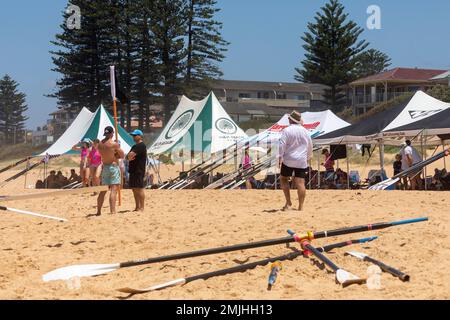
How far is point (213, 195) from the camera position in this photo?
12.3m

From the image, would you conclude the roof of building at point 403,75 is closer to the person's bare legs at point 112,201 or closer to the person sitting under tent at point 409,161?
the person sitting under tent at point 409,161

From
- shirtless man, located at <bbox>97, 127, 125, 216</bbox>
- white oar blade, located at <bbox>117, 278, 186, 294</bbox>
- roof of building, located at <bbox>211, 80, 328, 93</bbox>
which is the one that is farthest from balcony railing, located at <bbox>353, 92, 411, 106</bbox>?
white oar blade, located at <bbox>117, 278, 186, 294</bbox>

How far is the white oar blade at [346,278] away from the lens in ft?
16.9

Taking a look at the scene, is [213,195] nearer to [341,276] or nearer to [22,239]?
[22,239]

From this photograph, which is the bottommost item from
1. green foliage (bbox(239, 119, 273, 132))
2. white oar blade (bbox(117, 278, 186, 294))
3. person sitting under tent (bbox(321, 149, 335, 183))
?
white oar blade (bbox(117, 278, 186, 294))

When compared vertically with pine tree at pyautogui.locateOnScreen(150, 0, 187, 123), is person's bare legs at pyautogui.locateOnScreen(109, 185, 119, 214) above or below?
below

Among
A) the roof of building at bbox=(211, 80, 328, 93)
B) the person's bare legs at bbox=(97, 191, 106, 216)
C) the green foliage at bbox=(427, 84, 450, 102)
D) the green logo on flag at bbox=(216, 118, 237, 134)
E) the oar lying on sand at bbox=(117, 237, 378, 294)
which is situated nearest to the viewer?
the oar lying on sand at bbox=(117, 237, 378, 294)

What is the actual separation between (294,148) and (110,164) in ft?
9.20

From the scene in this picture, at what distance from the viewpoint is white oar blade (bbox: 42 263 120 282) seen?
5.86 m

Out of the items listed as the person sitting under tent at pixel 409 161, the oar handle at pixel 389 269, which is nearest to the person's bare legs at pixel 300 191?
the oar handle at pixel 389 269

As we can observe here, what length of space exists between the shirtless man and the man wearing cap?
286mm

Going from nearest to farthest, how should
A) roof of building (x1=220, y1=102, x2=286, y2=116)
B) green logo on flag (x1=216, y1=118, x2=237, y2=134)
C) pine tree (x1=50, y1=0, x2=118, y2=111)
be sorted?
green logo on flag (x1=216, y1=118, x2=237, y2=134)
pine tree (x1=50, y1=0, x2=118, y2=111)
roof of building (x1=220, y1=102, x2=286, y2=116)

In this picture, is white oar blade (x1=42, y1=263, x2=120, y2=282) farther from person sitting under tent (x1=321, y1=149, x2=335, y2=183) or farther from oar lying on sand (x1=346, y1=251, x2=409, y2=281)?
person sitting under tent (x1=321, y1=149, x2=335, y2=183)

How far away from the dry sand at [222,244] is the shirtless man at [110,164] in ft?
1.28
